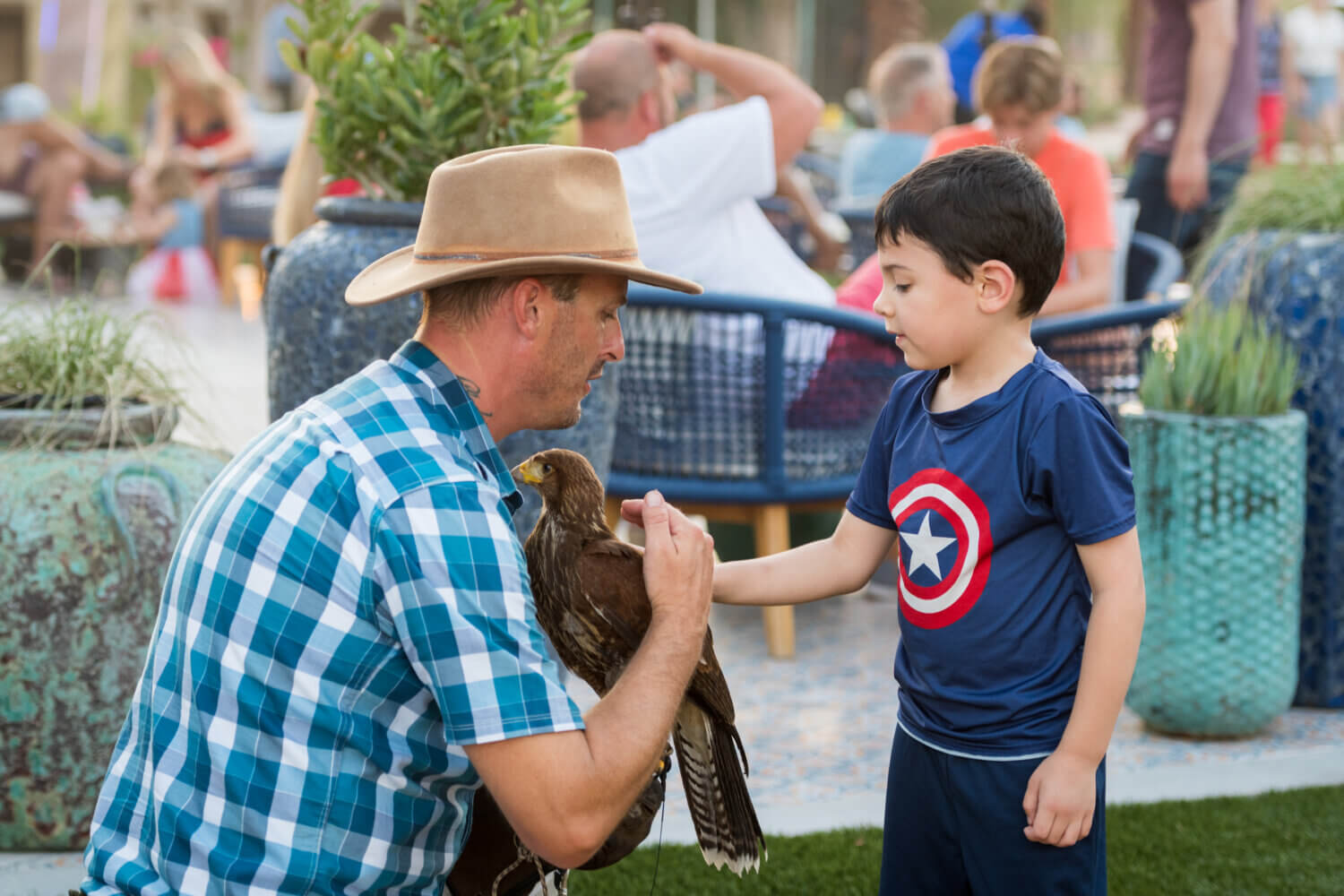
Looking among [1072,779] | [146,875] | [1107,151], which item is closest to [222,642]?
[146,875]

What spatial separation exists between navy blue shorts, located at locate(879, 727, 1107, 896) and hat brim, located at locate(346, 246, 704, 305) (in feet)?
2.59

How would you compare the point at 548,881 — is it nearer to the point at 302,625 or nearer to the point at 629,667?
the point at 629,667

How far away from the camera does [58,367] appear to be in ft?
10.5

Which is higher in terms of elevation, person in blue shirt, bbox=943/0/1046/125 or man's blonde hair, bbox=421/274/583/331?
person in blue shirt, bbox=943/0/1046/125

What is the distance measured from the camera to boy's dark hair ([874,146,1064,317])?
200cm

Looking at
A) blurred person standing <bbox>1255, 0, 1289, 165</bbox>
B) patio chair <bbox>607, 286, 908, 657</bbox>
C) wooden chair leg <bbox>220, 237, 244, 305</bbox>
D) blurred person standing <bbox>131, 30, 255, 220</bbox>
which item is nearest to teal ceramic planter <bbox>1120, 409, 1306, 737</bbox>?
patio chair <bbox>607, 286, 908, 657</bbox>

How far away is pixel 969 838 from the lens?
206 centimetres

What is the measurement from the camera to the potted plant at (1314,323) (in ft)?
12.5

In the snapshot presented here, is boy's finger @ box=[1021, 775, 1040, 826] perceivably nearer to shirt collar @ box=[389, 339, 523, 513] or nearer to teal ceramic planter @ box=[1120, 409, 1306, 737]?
shirt collar @ box=[389, 339, 523, 513]

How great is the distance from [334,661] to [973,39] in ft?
27.7

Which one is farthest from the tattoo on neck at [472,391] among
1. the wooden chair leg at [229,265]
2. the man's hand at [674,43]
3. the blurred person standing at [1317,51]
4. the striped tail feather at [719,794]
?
the wooden chair leg at [229,265]

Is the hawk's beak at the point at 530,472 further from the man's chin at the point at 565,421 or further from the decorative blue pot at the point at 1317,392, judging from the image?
the decorative blue pot at the point at 1317,392

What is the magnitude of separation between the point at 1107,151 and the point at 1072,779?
24.1 meters

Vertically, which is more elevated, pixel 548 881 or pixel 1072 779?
pixel 1072 779
